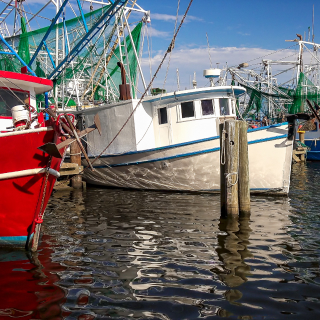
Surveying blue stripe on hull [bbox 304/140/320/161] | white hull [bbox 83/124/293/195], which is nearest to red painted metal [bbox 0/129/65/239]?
white hull [bbox 83/124/293/195]

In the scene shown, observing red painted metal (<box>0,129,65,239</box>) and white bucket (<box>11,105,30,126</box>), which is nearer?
red painted metal (<box>0,129,65,239</box>)

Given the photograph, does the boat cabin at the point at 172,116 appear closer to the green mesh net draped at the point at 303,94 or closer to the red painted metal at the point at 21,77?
the red painted metal at the point at 21,77

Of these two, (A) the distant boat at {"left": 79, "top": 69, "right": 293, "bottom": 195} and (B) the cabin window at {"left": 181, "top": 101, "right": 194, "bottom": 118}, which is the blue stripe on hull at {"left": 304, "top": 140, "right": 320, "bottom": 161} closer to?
(A) the distant boat at {"left": 79, "top": 69, "right": 293, "bottom": 195}

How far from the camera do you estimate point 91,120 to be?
14.0 meters

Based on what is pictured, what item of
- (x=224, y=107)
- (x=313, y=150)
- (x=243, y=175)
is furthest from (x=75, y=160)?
(x=313, y=150)

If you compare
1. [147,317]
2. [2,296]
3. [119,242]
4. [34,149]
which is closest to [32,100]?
[34,149]

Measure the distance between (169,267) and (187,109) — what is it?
762cm

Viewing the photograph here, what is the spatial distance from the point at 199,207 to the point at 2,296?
5.94 m

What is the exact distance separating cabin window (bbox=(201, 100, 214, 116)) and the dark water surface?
4.08 metres

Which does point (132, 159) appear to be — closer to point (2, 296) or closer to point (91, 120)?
point (91, 120)

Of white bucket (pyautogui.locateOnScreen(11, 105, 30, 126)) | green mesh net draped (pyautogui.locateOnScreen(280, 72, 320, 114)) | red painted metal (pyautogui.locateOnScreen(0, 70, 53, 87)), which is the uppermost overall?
green mesh net draped (pyautogui.locateOnScreen(280, 72, 320, 114))

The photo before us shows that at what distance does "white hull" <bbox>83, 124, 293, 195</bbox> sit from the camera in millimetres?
10688

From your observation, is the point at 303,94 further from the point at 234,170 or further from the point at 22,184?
the point at 22,184

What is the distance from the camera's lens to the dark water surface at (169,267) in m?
4.14
